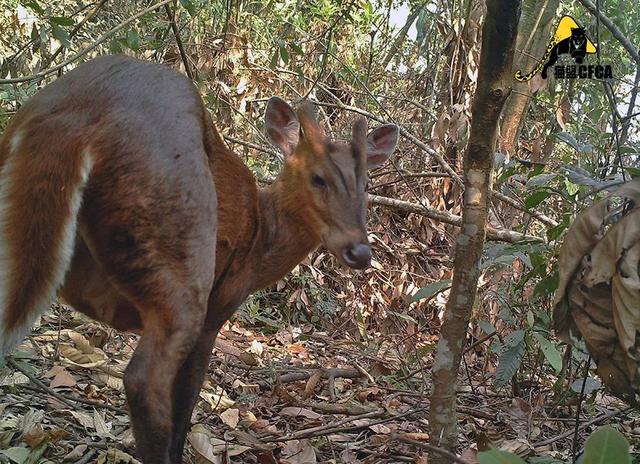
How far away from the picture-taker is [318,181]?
4.01m

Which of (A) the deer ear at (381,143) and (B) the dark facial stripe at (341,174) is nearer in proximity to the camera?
(B) the dark facial stripe at (341,174)

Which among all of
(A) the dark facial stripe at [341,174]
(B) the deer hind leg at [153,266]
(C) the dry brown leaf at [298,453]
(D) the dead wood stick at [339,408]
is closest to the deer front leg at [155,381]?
(B) the deer hind leg at [153,266]

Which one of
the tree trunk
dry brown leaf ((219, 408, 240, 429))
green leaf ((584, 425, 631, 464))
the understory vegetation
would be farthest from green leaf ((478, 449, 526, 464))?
the tree trunk

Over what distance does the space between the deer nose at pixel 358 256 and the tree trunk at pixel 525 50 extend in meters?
3.20

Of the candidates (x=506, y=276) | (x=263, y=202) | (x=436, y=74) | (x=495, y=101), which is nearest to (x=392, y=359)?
(x=506, y=276)

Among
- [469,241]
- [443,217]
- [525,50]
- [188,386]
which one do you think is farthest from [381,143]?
[525,50]

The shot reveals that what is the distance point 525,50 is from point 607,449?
5.30 m

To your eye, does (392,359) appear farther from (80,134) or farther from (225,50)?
(80,134)

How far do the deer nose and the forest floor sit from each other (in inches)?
35.8

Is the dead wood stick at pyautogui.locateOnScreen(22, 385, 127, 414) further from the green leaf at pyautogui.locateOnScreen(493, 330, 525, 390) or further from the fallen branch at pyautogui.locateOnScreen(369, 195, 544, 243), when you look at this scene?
the fallen branch at pyautogui.locateOnScreen(369, 195, 544, 243)

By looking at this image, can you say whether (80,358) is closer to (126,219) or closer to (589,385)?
(126,219)

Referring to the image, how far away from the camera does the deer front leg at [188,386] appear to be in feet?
11.4

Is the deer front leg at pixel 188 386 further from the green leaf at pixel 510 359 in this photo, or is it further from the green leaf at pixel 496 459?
the green leaf at pixel 496 459

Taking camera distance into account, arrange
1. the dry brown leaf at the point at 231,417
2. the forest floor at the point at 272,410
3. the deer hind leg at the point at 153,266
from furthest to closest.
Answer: the dry brown leaf at the point at 231,417
the forest floor at the point at 272,410
the deer hind leg at the point at 153,266
